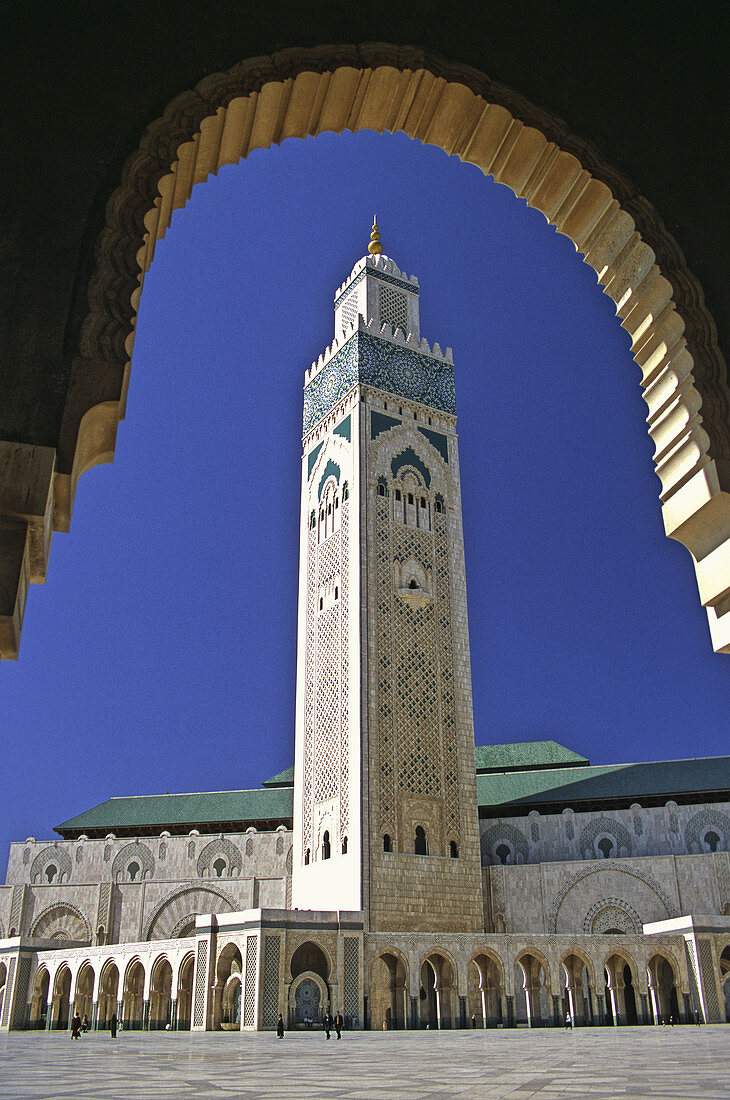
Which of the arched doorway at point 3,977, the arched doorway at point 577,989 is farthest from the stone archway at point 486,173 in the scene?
the arched doorway at point 3,977

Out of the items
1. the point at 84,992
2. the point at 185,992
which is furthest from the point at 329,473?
the point at 84,992

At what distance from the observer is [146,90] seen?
200 cm

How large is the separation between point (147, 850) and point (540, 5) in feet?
65.1

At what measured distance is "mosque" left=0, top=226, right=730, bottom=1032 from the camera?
1411 centimetres

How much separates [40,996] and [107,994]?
2037 millimetres

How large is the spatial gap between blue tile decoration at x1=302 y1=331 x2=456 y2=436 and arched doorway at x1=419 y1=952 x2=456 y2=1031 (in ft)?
33.9

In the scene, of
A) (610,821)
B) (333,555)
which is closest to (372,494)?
(333,555)

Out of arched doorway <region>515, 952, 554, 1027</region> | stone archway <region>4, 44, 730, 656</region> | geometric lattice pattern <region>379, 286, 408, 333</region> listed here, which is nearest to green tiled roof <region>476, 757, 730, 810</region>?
arched doorway <region>515, 952, 554, 1027</region>

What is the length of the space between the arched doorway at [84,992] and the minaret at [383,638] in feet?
12.3

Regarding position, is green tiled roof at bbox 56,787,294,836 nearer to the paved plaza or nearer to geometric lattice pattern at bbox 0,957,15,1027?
geometric lattice pattern at bbox 0,957,15,1027

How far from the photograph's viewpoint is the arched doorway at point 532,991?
14.6 m

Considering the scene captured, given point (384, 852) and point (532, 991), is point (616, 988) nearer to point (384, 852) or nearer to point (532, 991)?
point (532, 991)

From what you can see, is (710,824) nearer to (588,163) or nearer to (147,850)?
(147,850)

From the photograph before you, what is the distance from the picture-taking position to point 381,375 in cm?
1820
